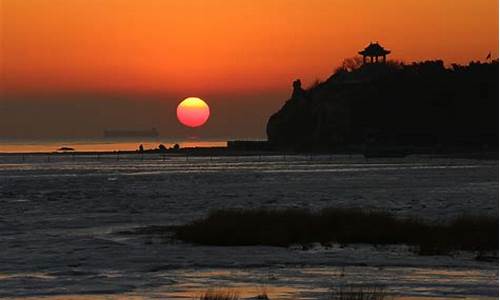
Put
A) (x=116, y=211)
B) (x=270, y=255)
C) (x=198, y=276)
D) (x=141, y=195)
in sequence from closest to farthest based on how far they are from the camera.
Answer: (x=198, y=276) < (x=270, y=255) < (x=116, y=211) < (x=141, y=195)

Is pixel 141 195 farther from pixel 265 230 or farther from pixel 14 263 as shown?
pixel 14 263

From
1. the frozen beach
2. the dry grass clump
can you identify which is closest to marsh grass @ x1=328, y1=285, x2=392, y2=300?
the frozen beach

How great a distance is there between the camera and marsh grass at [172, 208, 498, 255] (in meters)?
28.9

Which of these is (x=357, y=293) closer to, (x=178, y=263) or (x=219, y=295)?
(x=219, y=295)

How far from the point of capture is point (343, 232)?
104ft

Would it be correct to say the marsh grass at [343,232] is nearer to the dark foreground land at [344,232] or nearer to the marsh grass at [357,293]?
the dark foreground land at [344,232]

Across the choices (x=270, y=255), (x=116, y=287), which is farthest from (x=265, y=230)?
(x=116, y=287)

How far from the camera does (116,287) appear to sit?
21.4 metres

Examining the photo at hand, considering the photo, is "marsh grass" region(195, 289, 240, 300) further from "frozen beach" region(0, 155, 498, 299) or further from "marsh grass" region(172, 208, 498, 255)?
"marsh grass" region(172, 208, 498, 255)

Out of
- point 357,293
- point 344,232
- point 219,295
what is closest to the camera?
point 357,293

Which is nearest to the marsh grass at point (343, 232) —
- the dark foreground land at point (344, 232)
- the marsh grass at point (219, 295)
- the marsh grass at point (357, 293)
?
the dark foreground land at point (344, 232)

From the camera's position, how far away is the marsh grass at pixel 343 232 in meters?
28.9

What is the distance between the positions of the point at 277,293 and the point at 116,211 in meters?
28.8

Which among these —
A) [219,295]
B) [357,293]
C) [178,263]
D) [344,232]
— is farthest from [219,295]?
[344,232]
